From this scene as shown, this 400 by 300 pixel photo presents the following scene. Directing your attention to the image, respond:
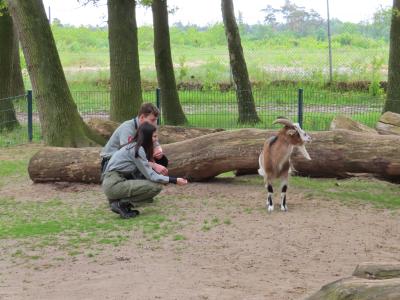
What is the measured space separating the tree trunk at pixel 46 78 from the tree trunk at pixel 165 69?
16.4 feet

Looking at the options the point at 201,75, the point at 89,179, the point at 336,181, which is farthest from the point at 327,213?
the point at 201,75

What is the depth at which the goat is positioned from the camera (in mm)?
8492

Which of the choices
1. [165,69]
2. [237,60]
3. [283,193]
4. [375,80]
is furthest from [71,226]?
[375,80]

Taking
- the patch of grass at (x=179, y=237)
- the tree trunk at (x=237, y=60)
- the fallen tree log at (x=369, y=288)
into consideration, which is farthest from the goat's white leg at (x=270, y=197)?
the tree trunk at (x=237, y=60)

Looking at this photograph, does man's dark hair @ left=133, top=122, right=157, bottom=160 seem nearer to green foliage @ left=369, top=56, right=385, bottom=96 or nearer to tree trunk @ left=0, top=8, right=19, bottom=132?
tree trunk @ left=0, top=8, right=19, bottom=132

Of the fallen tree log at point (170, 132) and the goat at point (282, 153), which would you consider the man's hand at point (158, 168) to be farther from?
the fallen tree log at point (170, 132)

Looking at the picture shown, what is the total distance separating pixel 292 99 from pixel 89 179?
26.8 ft

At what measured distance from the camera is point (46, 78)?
1264 centimetres

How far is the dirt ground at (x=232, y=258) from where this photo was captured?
19.4ft

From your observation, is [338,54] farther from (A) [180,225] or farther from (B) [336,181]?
(A) [180,225]

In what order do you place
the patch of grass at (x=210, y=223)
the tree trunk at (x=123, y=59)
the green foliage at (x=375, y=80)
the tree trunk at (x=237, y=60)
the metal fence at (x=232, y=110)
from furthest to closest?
the green foliage at (x=375, y=80), the tree trunk at (x=237, y=60), the metal fence at (x=232, y=110), the tree trunk at (x=123, y=59), the patch of grass at (x=210, y=223)

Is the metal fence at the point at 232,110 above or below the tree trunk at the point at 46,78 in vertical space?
below

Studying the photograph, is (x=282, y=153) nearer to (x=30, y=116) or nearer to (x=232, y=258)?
(x=232, y=258)

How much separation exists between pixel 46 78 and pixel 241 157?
4.37 metres
